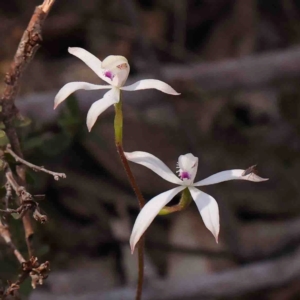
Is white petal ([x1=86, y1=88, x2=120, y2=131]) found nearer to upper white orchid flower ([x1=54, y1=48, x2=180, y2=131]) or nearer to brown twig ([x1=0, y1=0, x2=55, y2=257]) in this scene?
upper white orchid flower ([x1=54, y1=48, x2=180, y2=131])

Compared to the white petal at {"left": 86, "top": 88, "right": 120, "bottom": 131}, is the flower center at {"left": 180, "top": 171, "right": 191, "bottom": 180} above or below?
below

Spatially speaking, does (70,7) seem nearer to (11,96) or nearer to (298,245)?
(298,245)

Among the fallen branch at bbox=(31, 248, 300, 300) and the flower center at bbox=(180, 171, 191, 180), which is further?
the fallen branch at bbox=(31, 248, 300, 300)

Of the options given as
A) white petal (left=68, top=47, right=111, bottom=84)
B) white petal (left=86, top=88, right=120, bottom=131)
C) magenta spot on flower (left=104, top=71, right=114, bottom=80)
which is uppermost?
white petal (left=68, top=47, right=111, bottom=84)

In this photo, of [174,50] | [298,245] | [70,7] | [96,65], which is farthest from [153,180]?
[96,65]

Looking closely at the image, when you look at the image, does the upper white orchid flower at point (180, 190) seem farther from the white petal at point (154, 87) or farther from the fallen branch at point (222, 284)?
the fallen branch at point (222, 284)

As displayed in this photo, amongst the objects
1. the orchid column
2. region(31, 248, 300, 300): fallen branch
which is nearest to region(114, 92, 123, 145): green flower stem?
the orchid column

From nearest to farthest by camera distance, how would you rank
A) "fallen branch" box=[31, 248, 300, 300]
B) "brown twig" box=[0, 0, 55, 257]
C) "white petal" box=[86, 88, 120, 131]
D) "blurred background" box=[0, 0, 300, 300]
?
"white petal" box=[86, 88, 120, 131], "brown twig" box=[0, 0, 55, 257], "fallen branch" box=[31, 248, 300, 300], "blurred background" box=[0, 0, 300, 300]
